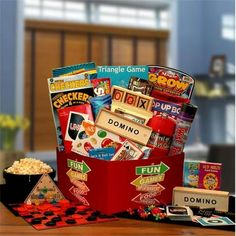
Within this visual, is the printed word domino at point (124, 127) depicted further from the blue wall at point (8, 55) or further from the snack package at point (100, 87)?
the blue wall at point (8, 55)

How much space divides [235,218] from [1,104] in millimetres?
4651

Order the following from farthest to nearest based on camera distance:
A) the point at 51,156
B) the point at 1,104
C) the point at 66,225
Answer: the point at 51,156 → the point at 1,104 → the point at 66,225

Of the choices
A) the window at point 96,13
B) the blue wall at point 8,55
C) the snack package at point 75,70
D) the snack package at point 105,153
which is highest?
the window at point 96,13

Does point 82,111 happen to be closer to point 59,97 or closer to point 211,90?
point 59,97

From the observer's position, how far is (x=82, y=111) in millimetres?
1191

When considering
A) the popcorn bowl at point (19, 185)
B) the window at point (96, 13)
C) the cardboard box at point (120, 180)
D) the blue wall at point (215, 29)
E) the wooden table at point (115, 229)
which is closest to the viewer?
the wooden table at point (115, 229)

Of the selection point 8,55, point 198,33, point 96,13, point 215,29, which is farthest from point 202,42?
point 8,55

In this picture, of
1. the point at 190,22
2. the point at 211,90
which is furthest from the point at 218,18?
the point at 211,90

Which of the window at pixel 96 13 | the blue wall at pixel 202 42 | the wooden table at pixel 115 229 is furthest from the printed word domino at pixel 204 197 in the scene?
the blue wall at pixel 202 42

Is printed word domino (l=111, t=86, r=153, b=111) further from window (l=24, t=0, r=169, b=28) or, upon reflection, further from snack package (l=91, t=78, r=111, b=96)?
window (l=24, t=0, r=169, b=28)

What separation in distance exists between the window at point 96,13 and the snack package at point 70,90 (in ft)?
15.7

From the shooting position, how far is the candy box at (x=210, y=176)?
4.09 feet

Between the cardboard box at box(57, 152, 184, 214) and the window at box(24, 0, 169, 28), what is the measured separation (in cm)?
488

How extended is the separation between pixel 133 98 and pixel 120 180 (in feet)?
0.71
